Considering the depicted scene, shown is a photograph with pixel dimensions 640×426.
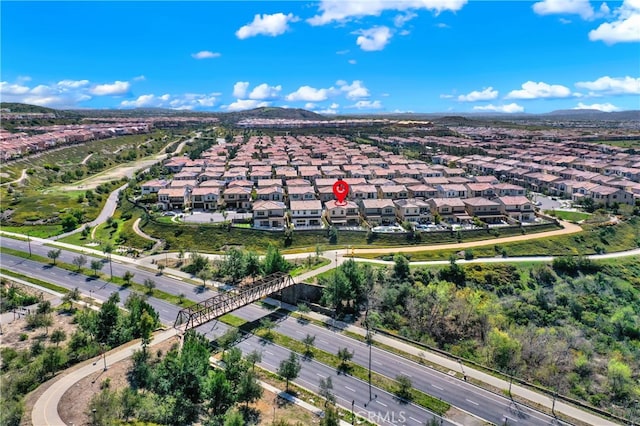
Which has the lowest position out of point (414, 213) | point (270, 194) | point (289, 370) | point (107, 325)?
point (289, 370)

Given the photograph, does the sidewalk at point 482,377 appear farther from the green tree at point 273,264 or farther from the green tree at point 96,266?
the green tree at point 96,266

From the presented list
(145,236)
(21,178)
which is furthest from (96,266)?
(21,178)

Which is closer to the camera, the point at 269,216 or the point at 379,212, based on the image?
the point at 269,216

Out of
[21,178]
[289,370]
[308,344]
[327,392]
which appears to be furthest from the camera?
[21,178]

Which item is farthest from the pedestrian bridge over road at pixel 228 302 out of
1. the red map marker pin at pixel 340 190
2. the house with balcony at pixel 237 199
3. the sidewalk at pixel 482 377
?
the house with balcony at pixel 237 199

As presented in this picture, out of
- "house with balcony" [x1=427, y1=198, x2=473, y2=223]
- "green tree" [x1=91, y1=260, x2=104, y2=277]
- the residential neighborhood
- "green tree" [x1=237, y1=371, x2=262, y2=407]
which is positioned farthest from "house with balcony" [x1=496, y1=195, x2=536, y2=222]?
"green tree" [x1=91, y1=260, x2=104, y2=277]

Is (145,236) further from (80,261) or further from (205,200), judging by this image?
(205,200)

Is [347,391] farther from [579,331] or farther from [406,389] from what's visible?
[579,331]
